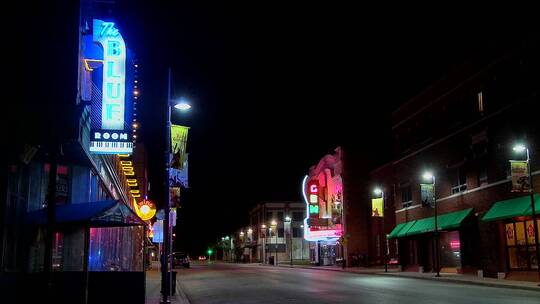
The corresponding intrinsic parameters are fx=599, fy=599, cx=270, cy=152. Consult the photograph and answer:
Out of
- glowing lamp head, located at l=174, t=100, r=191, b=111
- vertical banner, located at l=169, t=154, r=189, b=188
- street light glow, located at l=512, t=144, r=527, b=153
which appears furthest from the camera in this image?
street light glow, located at l=512, t=144, r=527, b=153

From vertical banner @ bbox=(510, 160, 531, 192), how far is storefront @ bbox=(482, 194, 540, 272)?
5.69ft

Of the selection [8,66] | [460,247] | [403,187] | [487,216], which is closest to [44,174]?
[8,66]

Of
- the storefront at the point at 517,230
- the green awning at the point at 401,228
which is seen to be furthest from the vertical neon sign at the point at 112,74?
the green awning at the point at 401,228

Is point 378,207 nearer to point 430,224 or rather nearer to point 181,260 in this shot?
point 430,224

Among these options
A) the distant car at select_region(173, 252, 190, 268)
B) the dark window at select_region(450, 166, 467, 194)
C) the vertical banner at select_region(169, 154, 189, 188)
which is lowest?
the distant car at select_region(173, 252, 190, 268)

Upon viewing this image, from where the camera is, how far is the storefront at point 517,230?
31375 mm

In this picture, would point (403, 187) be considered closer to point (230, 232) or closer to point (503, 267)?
point (503, 267)

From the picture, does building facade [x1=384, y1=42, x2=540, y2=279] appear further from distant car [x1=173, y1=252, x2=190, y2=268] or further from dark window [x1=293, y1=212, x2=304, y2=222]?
dark window [x1=293, y1=212, x2=304, y2=222]

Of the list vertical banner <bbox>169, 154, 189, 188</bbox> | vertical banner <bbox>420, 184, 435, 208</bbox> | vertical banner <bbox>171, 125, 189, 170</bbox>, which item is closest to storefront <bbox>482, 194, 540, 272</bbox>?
vertical banner <bbox>420, 184, 435, 208</bbox>

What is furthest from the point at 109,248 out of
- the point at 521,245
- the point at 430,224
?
the point at 430,224

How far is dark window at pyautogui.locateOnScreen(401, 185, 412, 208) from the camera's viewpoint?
160 feet

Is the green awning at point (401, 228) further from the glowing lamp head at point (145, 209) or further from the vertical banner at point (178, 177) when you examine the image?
the vertical banner at point (178, 177)

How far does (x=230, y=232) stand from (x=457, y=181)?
145 meters

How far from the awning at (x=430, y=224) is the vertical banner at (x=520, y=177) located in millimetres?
8896
